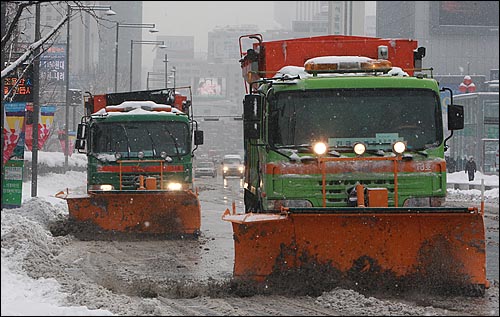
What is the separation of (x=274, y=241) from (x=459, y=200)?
2299cm

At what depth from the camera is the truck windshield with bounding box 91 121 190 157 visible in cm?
1794

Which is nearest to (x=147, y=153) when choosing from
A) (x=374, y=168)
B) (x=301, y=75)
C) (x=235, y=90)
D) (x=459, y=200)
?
(x=301, y=75)

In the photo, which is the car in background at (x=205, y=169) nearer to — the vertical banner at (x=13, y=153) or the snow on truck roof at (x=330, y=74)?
the vertical banner at (x=13, y=153)

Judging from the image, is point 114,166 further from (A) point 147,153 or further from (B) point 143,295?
(B) point 143,295

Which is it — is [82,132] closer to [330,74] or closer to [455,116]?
[330,74]

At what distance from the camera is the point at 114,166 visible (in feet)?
58.6

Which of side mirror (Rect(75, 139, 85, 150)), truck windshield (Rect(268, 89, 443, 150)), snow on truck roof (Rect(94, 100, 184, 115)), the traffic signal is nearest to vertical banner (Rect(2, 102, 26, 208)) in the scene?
side mirror (Rect(75, 139, 85, 150))

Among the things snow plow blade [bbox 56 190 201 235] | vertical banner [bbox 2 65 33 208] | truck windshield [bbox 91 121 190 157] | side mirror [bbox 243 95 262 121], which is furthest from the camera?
vertical banner [bbox 2 65 33 208]

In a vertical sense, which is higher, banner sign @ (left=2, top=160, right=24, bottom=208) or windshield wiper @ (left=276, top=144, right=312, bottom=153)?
windshield wiper @ (left=276, top=144, right=312, bottom=153)

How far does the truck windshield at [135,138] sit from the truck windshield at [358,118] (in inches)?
262

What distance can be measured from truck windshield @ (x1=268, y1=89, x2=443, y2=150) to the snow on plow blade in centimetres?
143

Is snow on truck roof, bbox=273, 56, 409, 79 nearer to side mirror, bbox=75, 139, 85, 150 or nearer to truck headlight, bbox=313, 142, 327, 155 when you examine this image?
truck headlight, bbox=313, 142, 327, 155

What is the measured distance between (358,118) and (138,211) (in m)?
6.47

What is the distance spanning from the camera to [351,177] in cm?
1102
